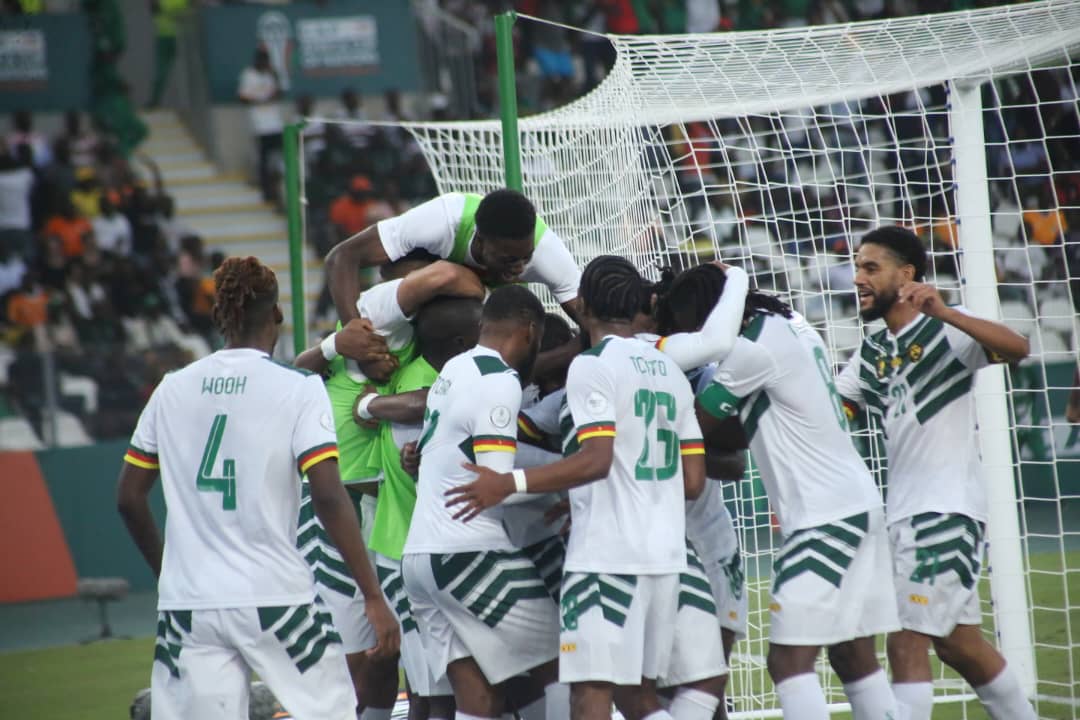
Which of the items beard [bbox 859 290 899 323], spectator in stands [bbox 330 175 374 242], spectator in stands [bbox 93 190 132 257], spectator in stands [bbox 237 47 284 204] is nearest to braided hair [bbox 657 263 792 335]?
beard [bbox 859 290 899 323]

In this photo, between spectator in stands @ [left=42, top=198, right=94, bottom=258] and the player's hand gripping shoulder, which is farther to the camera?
spectator in stands @ [left=42, top=198, right=94, bottom=258]

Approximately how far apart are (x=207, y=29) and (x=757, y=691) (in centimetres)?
1405

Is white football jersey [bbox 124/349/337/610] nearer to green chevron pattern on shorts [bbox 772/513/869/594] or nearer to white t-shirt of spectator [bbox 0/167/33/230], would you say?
green chevron pattern on shorts [bbox 772/513/869/594]

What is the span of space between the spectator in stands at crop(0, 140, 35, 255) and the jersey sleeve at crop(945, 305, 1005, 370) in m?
12.6

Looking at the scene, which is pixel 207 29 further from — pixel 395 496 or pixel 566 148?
pixel 395 496

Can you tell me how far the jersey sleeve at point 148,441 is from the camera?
4.59 metres

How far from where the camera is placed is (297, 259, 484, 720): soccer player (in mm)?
5547

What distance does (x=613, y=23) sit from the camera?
2009 centimetres

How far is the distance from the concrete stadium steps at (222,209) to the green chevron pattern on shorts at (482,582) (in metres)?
13.0

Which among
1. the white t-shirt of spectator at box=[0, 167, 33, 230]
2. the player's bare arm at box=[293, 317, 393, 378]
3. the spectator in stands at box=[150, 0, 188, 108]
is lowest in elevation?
the player's bare arm at box=[293, 317, 393, 378]

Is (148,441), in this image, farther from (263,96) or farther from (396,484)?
(263,96)

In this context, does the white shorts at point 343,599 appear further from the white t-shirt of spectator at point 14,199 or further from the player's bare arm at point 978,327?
the white t-shirt of spectator at point 14,199

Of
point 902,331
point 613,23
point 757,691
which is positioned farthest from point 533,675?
point 613,23

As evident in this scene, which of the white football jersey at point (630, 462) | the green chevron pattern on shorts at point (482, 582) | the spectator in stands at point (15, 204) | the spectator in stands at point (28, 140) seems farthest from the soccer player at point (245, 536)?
the spectator in stands at point (28, 140)
